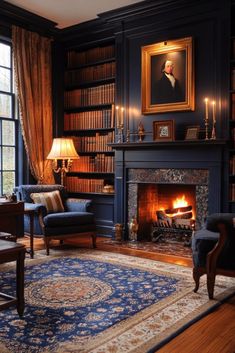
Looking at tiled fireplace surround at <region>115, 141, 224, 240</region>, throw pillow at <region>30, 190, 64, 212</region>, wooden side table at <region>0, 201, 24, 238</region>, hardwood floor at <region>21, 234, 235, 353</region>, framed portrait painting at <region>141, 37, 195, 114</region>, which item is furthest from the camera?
throw pillow at <region>30, 190, 64, 212</region>

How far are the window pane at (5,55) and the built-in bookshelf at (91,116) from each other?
104cm

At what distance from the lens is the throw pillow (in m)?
5.18

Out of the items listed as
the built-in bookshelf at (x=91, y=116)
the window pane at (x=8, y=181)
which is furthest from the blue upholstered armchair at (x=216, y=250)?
the window pane at (x=8, y=181)

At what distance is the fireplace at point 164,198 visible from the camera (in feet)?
17.1

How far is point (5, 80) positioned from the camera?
581 cm

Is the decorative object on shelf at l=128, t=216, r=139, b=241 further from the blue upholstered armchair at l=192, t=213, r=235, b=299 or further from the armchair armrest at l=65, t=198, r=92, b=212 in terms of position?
the blue upholstered armchair at l=192, t=213, r=235, b=299

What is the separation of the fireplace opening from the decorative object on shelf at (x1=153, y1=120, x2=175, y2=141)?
0.80m

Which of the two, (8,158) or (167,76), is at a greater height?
(167,76)

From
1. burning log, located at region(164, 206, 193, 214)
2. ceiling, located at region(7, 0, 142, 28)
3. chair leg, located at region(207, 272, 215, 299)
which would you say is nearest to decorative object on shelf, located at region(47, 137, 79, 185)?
burning log, located at region(164, 206, 193, 214)

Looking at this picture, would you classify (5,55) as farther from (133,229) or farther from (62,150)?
(133,229)

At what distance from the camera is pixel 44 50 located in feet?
20.3

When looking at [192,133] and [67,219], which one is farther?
[192,133]

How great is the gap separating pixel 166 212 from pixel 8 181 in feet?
8.08

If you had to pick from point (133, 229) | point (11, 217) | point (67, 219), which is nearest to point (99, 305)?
point (11, 217)
